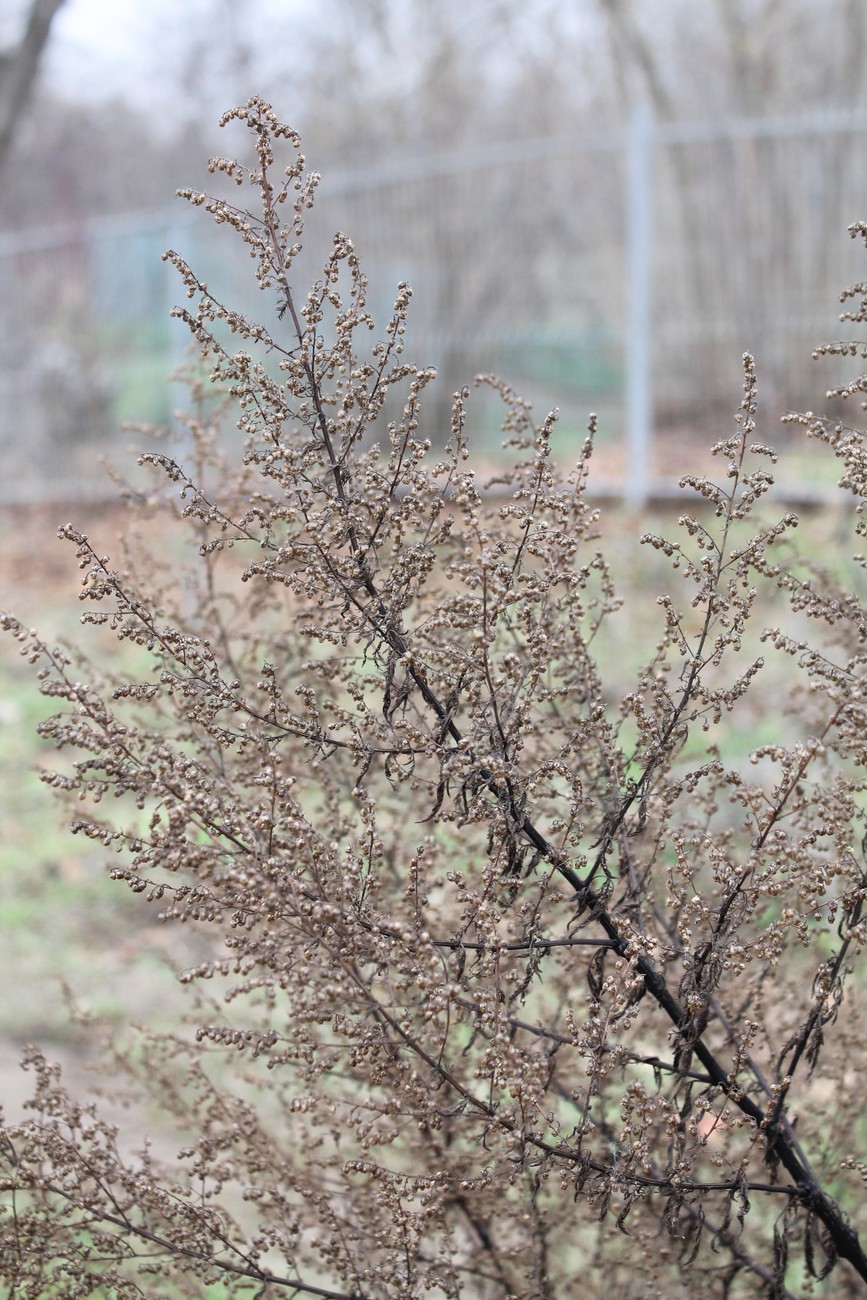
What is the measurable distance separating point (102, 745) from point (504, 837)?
19.2 inches

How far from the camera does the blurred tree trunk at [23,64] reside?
9.04 metres

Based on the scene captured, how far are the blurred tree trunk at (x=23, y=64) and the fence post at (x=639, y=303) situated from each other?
407 cm

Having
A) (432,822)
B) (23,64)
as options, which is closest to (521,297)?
(23,64)

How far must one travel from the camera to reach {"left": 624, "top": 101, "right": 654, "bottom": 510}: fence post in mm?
8516

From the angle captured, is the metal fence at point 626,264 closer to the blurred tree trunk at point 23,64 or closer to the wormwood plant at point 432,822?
the blurred tree trunk at point 23,64

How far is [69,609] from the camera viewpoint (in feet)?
32.1

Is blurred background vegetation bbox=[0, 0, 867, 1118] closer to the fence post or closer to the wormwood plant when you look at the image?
the fence post

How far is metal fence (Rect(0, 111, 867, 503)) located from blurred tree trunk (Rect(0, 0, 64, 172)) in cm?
168

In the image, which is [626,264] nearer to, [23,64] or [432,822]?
[23,64]

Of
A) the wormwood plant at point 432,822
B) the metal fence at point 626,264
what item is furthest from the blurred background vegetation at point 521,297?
the wormwood plant at point 432,822

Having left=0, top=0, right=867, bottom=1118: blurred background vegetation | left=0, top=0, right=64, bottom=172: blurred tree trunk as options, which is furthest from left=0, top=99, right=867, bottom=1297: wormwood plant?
left=0, top=0, right=64, bottom=172: blurred tree trunk

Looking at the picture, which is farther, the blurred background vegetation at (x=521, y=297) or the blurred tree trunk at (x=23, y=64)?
the blurred tree trunk at (x=23, y=64)

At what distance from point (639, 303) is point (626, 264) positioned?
0.38 m

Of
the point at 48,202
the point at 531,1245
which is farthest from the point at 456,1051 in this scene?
the point at 48,202
